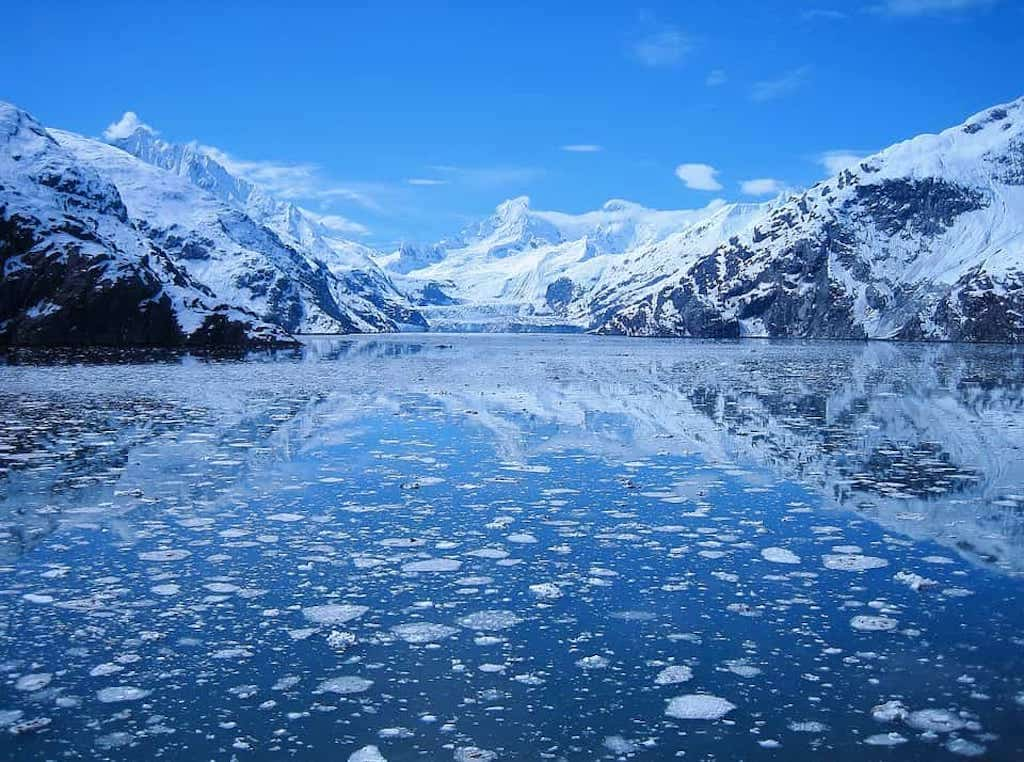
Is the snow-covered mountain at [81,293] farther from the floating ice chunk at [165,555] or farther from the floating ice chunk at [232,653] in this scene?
the floating ice chunk at [232,653]

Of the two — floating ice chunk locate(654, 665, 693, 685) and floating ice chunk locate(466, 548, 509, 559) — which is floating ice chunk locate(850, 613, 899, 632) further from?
floating ice chunk locate(466, 548, 509, 559)

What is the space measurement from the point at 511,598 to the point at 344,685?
3.36 meters

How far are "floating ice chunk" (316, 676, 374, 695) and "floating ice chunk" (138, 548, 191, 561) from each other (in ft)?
18.7

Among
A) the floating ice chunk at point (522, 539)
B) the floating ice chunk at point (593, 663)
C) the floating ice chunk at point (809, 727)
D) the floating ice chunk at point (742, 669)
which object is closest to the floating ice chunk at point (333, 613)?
the floating ice chunk at point (593, 663)

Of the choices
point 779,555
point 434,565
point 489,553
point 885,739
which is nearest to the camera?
point 885,739

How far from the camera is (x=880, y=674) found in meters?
8.98

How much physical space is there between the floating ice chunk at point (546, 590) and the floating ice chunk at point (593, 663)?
221 centimetres

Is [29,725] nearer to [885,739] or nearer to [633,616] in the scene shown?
[633,616]

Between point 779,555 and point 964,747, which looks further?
point 779,555

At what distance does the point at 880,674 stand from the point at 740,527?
6522mm

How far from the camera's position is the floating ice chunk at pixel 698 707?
8070 millimetres

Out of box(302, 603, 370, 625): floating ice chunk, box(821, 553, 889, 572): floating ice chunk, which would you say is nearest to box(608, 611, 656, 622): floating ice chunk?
box(302, 603, 370, 625): floating ice chunk

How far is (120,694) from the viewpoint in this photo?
8492 millimetres

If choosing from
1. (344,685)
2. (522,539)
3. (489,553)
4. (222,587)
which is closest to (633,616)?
(489,553)
